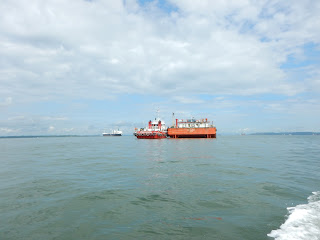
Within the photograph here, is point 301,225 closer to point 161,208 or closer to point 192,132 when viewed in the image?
point 161,208

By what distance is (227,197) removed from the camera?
356 inches

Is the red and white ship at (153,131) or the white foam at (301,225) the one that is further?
the red and white ship at (153,131)

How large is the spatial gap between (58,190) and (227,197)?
27.5 ft

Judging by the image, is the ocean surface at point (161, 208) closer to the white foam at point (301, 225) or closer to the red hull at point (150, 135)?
the white foam at point (301, 225)

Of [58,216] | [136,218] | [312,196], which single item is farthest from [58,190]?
[312,196]

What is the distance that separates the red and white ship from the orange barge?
4784 millimetres

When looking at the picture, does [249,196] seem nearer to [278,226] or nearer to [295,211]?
[295,211]

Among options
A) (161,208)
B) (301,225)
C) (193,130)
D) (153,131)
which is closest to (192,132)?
(193,130)

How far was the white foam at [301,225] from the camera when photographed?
5.71 metres

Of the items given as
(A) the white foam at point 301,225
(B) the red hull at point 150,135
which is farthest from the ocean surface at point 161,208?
(B) the red hull at point 150,135

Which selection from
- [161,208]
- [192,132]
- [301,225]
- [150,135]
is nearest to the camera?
[301,225]

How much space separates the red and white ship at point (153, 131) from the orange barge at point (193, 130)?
4.78m

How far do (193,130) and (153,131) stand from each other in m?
16.2

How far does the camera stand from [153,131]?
7919 cm
